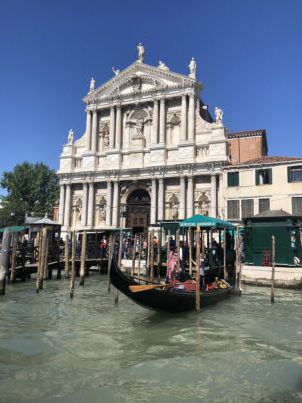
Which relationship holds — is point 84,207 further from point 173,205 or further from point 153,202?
point 173,205

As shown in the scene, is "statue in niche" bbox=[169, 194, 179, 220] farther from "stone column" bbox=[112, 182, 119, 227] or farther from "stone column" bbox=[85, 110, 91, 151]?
"stone column" bbox=[85, 110, 91, 151]

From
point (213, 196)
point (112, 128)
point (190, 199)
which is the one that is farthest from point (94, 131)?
point (213, 196)

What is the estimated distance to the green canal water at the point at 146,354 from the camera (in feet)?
15.5

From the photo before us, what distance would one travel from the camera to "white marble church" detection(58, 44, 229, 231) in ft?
75.9

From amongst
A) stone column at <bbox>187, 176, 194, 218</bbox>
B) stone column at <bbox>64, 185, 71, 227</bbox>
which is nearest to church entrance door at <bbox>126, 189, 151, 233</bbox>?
stone column at <bbox>187, 176, 194, 218</bbox>

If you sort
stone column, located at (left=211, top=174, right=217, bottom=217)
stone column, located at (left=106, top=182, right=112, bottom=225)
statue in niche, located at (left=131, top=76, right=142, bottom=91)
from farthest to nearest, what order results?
statue in niche, located at (left=131, top=76, right=142, bottom=91) → stone column, located at (left=106, top=182, right=112, bottom=225) → stone column, located at (left=211, top=174, right=217, bottom=217)

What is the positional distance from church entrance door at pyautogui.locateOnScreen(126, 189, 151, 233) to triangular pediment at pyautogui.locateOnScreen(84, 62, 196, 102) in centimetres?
692

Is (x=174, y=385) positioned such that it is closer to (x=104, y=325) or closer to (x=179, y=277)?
(x=104, y=325)

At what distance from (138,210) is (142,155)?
143 inches

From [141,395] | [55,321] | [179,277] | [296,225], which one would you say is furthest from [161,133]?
[141,395]

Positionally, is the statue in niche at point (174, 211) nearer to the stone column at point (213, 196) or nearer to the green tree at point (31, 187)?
the stone column at point (213, 196)

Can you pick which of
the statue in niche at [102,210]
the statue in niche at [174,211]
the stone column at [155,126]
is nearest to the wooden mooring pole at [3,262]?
the statue in niche at [174,211]

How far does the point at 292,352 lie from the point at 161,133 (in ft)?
63.8

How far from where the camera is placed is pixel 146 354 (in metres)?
6.13
